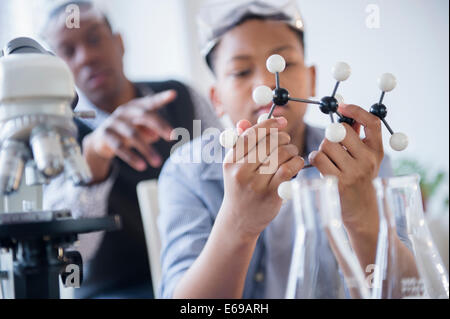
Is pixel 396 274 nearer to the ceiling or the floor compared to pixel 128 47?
nearer to the floor

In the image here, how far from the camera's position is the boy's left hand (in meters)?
0.40

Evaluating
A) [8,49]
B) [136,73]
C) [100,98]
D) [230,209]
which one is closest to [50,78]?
[8,49]

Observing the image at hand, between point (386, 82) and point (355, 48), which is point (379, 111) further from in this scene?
point (355, 48)

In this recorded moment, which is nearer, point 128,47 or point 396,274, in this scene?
point 396,274

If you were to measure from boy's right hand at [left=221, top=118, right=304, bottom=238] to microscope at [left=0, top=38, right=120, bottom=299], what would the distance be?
0.11m

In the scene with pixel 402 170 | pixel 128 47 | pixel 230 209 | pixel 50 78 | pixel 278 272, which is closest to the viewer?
pixel 50 78

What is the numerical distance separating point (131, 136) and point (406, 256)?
3.01 feet

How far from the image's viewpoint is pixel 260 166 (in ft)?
1.33

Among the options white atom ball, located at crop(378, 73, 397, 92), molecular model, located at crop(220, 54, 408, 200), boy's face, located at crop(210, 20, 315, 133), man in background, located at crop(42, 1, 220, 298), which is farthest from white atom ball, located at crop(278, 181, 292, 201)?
man in background, located at crop(42, 1, 220, 298)

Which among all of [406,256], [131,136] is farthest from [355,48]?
[131,136]

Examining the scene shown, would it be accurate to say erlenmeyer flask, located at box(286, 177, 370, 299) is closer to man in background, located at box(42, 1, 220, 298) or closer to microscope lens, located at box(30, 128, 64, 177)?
microscope lens, located at box(30, 128, 64, 177)
